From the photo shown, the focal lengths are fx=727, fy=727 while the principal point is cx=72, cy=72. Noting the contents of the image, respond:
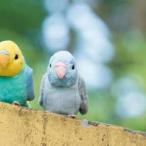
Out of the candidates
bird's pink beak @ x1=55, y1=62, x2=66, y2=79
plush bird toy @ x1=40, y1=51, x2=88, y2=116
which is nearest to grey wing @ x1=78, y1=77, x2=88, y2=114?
plush bird toy @ x1=40, y1=51, x2=88, y2=116

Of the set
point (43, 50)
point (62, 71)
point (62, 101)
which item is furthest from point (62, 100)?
point (43, 50)

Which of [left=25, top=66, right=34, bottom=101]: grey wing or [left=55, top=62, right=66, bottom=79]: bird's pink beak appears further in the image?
[left=25, top=66, right=34, bottom=101]: grey wing

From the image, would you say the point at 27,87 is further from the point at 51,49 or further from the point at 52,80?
the point at 51,49

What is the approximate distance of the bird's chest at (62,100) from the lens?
2.05 meters

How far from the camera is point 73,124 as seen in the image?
1973mm

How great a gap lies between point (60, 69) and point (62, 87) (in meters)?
0.08

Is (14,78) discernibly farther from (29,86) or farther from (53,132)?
(53,132)

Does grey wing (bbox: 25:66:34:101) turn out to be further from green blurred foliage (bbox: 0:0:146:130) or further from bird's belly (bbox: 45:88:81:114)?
green blurred foliage (bbox: 0:0:146:130)

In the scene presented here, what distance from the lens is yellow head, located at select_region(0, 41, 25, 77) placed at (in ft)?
6.57


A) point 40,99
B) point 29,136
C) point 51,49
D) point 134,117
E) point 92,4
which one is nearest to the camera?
point 29,136

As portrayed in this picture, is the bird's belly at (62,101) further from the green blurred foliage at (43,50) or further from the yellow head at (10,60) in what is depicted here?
the green blurred foliage at (43,50)

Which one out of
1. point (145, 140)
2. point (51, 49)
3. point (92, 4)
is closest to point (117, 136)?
point (145, 140)

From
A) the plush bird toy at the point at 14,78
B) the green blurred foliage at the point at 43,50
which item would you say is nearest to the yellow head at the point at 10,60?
the plush bird toy at the point at 14,78

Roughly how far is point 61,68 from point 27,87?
5.9 inches
